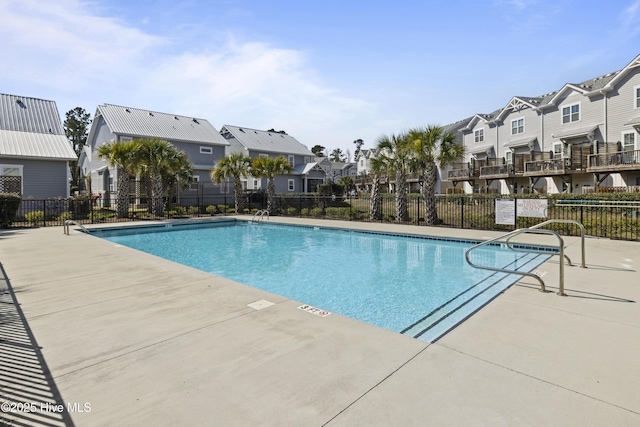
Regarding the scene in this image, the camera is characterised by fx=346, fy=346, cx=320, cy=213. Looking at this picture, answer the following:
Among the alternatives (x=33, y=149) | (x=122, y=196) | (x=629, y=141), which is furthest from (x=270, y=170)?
(x=629, y=141)

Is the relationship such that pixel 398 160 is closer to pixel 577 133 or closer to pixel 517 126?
pixel 577 133

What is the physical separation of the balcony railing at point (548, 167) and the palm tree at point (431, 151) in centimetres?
1196

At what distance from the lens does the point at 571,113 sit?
2511 cm

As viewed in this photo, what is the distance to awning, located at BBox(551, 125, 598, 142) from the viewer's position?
2334 cm

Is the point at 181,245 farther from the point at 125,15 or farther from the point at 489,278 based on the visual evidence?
the point at 489,278

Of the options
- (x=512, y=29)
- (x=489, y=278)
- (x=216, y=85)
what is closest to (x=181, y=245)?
(x=216, y=85)

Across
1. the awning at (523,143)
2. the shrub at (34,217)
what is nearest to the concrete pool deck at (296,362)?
the shrub at (34,217)

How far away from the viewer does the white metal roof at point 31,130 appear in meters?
19.9

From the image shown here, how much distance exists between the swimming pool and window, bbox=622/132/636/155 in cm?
1731

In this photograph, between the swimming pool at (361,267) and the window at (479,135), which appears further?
the window at (479,135)

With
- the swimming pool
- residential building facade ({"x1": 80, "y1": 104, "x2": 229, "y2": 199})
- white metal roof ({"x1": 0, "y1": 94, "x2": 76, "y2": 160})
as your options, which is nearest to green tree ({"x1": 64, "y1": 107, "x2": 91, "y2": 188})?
residential building facade ({"x1": 80, "y1": 104, "x2": 229, "y2": 199})

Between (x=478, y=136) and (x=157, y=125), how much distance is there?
29.0m

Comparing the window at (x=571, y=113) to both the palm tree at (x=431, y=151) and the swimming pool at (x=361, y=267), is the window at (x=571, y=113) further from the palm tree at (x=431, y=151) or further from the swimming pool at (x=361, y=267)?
the swimming pool at (x=361, y=267)

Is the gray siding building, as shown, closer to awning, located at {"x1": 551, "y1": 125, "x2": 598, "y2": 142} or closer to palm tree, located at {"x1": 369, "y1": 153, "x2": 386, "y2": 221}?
palm tree, located at {"x1": 369, "y1": 153, "x2": 386, "y2": 221}
